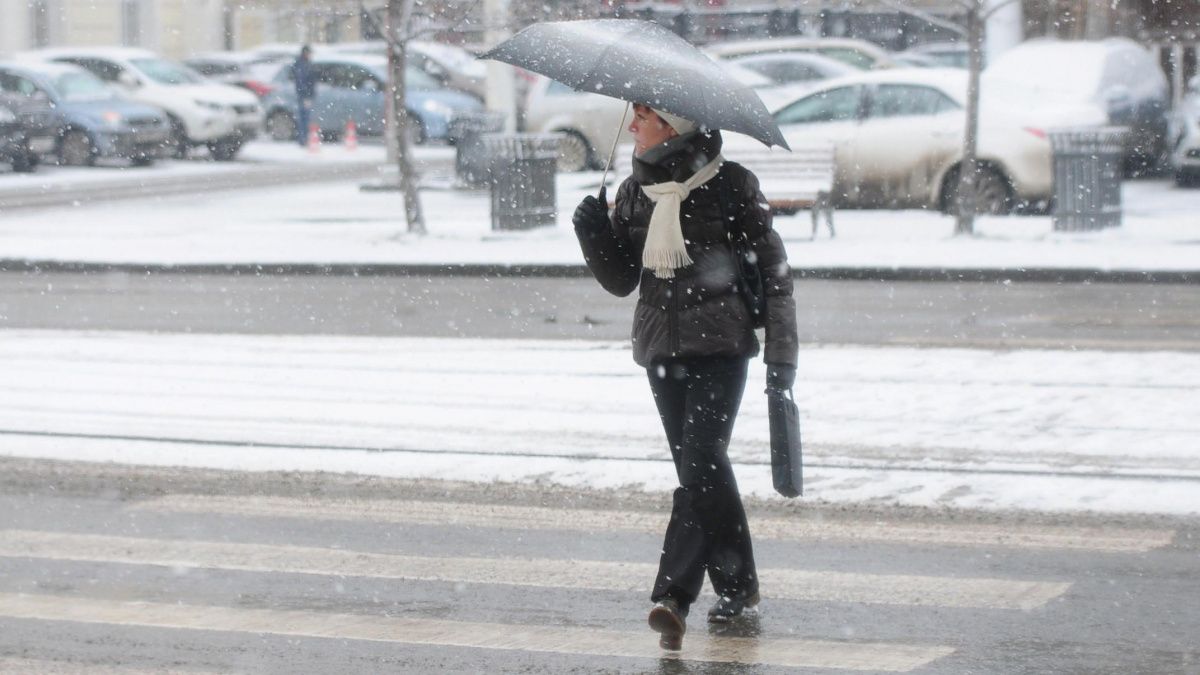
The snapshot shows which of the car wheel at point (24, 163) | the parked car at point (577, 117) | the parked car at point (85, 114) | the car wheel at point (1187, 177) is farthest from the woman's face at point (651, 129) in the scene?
the parked car at point (85, 114)

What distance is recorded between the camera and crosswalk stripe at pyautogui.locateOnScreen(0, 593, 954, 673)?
17.2ft

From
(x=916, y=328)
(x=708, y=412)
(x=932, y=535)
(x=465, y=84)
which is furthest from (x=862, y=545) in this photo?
(x=465, y=84)

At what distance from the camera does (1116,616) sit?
221 inches

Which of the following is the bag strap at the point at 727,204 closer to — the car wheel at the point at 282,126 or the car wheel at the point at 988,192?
the car wheel at the point at 988,192

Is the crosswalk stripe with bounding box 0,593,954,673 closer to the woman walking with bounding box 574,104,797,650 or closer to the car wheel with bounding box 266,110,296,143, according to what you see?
the woman walking with bounding box 574,104,797,650

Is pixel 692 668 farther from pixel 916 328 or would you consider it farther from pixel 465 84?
pixel 465 84

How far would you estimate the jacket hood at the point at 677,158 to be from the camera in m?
5.20

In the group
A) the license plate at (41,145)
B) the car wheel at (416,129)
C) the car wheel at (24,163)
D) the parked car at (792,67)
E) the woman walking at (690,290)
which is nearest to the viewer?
the woman walking at (690,290)

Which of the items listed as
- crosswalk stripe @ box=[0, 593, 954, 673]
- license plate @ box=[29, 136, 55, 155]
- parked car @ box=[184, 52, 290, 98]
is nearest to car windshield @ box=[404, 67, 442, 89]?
parked car @ box=[184, 52, 290, 98]

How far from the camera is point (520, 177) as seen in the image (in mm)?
18156

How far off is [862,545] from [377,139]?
107 ft

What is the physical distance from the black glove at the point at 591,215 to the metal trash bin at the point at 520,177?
42.2ft

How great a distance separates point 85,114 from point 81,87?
33.0 inches

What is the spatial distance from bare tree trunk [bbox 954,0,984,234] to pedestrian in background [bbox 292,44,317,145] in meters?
17.7
